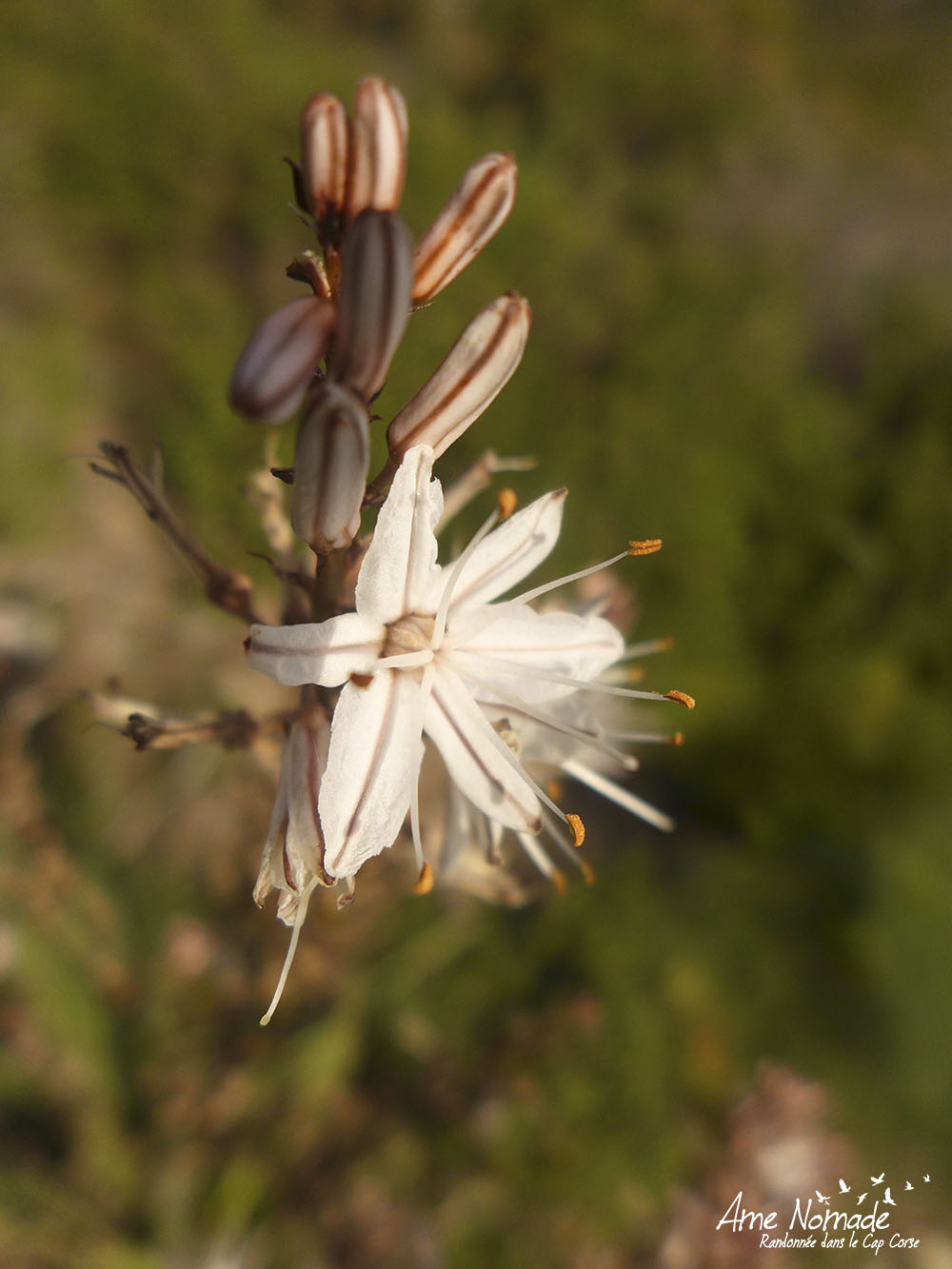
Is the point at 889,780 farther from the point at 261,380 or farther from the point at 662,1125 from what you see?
the point at 261,380

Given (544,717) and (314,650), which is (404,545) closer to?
(314,650)

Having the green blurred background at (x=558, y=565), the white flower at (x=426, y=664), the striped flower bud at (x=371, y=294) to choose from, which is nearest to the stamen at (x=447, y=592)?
the white flower at (x=426, y=664)

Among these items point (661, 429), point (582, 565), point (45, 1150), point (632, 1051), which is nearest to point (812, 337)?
point (661, 429)

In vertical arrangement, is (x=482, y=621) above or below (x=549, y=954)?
above

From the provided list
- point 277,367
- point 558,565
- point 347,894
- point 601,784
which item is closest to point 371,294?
point 277,367

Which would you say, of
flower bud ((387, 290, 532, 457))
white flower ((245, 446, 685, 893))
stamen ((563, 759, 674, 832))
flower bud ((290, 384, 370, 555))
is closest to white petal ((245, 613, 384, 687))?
white flower ((245, 446, 685, 893))

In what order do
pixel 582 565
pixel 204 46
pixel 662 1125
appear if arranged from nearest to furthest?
pixel 662 1125, pixel 582 565, pixel 204 46
